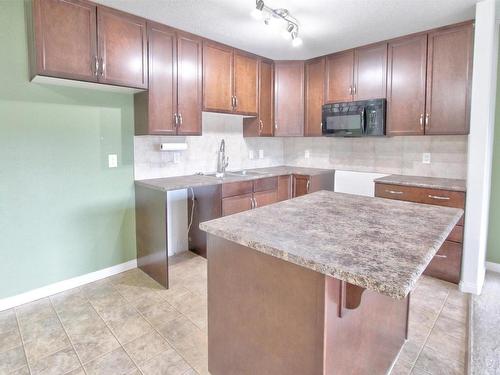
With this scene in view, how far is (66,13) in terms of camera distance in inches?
89.5

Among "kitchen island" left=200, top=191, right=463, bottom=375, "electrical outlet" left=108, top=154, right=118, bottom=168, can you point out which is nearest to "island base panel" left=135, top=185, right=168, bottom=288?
"electrical outlet" left=108, top=154, right=118, bottom=168

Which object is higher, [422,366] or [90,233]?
[90,233]

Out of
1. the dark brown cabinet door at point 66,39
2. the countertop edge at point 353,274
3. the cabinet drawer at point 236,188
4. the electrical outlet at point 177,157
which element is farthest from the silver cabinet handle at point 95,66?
the countertop edge at point 353,274

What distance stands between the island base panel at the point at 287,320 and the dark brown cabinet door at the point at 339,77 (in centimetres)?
259

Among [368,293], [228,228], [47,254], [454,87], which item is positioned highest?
[454,87]

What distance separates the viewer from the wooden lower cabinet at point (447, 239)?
2.71 m

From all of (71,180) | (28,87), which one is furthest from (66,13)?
(71,180)

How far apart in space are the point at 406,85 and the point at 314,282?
2.79 metres

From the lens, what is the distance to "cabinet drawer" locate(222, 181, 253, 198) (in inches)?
124

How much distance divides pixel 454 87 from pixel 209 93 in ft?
7.67

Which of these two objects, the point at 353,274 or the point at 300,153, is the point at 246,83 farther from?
the point at 353,274

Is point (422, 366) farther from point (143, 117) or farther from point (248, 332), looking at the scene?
point (143, 117)

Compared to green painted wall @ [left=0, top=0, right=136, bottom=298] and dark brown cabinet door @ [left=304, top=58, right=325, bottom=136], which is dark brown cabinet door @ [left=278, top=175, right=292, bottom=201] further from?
green painted wall @ [left=0, top=0, right=136, bottom=298]

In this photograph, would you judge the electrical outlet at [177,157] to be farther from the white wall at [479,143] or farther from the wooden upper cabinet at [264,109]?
the white wall at [479,143]
